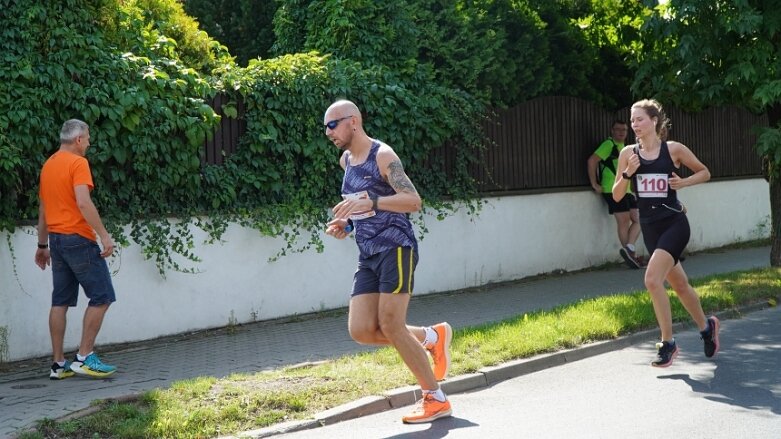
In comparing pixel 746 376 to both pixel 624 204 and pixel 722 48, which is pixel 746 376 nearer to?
pixel 722 48

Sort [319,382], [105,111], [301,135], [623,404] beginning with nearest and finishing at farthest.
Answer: [623,404] < [319,382] < [105,111] < [301,135]

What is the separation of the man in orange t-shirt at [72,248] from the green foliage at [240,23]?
8636mm

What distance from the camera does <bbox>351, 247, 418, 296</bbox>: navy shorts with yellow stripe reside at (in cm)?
625

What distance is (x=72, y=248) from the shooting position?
7.76 meters

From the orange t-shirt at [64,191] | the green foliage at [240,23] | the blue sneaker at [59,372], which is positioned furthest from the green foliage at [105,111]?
the green foliage at [240,23]

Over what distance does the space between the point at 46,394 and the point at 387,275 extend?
2701mm

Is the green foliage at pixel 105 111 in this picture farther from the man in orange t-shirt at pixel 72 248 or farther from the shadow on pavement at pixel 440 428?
the shadow on pavement at pixel 440 428

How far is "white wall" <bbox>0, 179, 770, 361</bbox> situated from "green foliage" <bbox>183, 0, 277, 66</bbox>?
5292 millimetres

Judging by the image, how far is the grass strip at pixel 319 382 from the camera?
19.9ft

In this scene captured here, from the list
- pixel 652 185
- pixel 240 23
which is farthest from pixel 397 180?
pixel 240 23

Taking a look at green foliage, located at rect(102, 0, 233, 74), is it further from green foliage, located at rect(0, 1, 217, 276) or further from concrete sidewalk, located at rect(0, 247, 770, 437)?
concrete sidewalk, located at rect(0, 247, 770, 437)

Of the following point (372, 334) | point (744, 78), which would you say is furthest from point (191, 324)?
point (744, 78)

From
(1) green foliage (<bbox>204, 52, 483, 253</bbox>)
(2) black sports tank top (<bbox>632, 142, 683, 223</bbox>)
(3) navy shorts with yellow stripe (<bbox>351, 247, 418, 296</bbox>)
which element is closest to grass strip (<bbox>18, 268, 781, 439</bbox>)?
(3) navy shorts with yellow stripe (<bbox>351, 247, 418, 296</bbox>)

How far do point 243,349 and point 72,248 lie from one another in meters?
1.87
